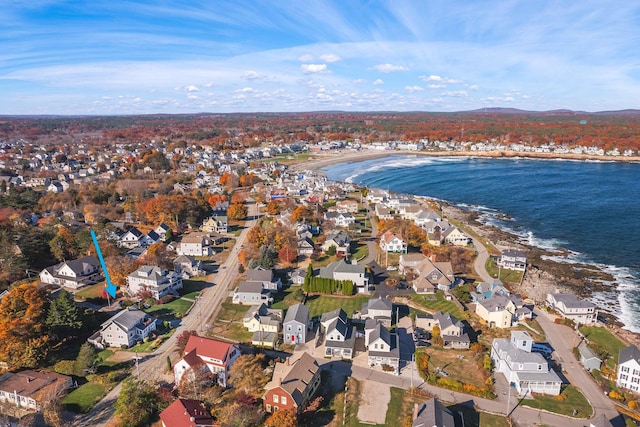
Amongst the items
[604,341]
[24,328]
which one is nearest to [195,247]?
[24,328]

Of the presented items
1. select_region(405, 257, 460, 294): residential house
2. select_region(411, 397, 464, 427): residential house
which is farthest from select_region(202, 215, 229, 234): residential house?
select_region(411, 397, 464, 427): residential house

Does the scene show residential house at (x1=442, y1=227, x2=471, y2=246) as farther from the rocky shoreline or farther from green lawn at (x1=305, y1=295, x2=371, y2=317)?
green lawn at (x1=305, y1=295, x2=371, y2=317)

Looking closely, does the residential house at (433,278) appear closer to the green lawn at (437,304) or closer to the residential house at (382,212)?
the green lawn at (437,304)

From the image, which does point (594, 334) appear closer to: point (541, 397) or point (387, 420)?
point (541, 397)

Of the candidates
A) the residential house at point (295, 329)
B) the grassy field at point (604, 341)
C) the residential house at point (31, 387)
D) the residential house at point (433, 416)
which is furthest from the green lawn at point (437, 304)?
Answer: the residential house at point (31, 387)

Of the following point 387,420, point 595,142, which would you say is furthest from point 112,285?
point 595,142
